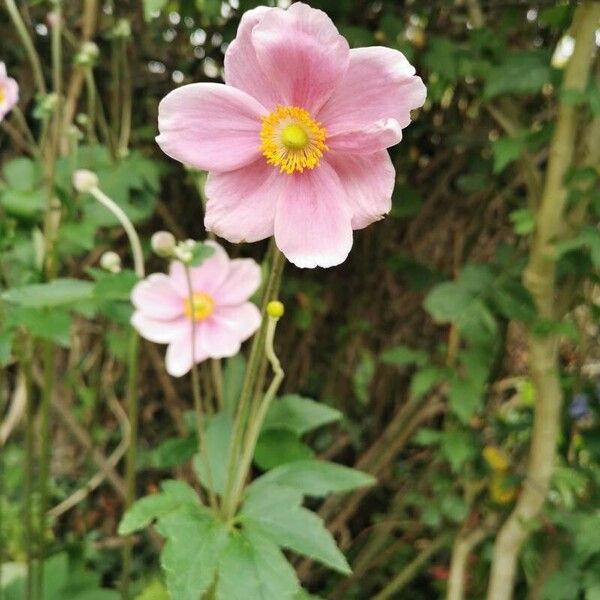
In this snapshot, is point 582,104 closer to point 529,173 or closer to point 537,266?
point 529,173

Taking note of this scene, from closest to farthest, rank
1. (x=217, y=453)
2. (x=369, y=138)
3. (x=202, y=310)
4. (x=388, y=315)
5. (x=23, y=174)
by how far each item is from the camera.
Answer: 1. (x=369, y=138)
2. (x=217, y=453)
3. (x=202, y=310)
4. (x=23, y=174)
5. (x=388, y=315)

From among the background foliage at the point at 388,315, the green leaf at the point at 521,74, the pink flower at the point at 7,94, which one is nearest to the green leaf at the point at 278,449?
the background foliage at the point at 388,315

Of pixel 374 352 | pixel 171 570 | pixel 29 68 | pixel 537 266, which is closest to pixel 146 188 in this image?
pixel 29 68

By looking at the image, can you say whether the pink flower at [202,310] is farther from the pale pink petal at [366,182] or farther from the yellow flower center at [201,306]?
the pale pink petal at [366,182]

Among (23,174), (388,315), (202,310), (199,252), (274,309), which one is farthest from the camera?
(388,315)

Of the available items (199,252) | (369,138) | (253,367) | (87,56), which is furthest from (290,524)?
(87,56)

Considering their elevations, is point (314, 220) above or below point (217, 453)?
above

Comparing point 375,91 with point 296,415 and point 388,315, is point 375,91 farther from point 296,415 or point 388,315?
point 388,315

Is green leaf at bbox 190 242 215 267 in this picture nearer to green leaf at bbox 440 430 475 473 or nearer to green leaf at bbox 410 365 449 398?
green leaf at bbox 410 365 449 398
